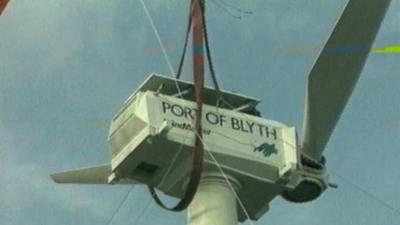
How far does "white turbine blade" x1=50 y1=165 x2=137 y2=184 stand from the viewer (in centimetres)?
3860

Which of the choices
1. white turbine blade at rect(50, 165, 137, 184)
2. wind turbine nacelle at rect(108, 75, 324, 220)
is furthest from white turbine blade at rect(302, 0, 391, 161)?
white turbine blade at rect(50, 165, 137, 184)

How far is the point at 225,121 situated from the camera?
109 ft

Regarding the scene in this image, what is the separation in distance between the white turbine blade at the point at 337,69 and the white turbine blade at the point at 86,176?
7.19m

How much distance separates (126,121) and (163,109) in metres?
1.18

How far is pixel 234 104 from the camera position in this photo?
112ft

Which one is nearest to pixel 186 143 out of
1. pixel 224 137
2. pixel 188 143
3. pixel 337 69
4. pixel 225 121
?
pixel 188 143

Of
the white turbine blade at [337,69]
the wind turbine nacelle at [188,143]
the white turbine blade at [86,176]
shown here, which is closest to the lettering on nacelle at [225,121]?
the wind turbine nacelle at [188,143]

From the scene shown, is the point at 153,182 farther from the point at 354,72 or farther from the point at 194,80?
the point at 354,72

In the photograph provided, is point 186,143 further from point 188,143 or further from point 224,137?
point 224,137

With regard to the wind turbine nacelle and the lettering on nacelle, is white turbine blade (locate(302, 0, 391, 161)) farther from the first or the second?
the lettering on nacelle

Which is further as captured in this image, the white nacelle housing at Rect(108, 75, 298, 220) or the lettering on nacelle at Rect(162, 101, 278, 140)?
the lettering on nacelle at Rect(162, 101, 278, 140)

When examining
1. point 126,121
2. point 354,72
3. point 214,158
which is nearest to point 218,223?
point 214,158

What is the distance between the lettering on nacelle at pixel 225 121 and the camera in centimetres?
3262

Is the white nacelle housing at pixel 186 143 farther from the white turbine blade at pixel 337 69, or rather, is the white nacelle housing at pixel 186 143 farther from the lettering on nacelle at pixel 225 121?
the white turbine blade at pixel 337 69
